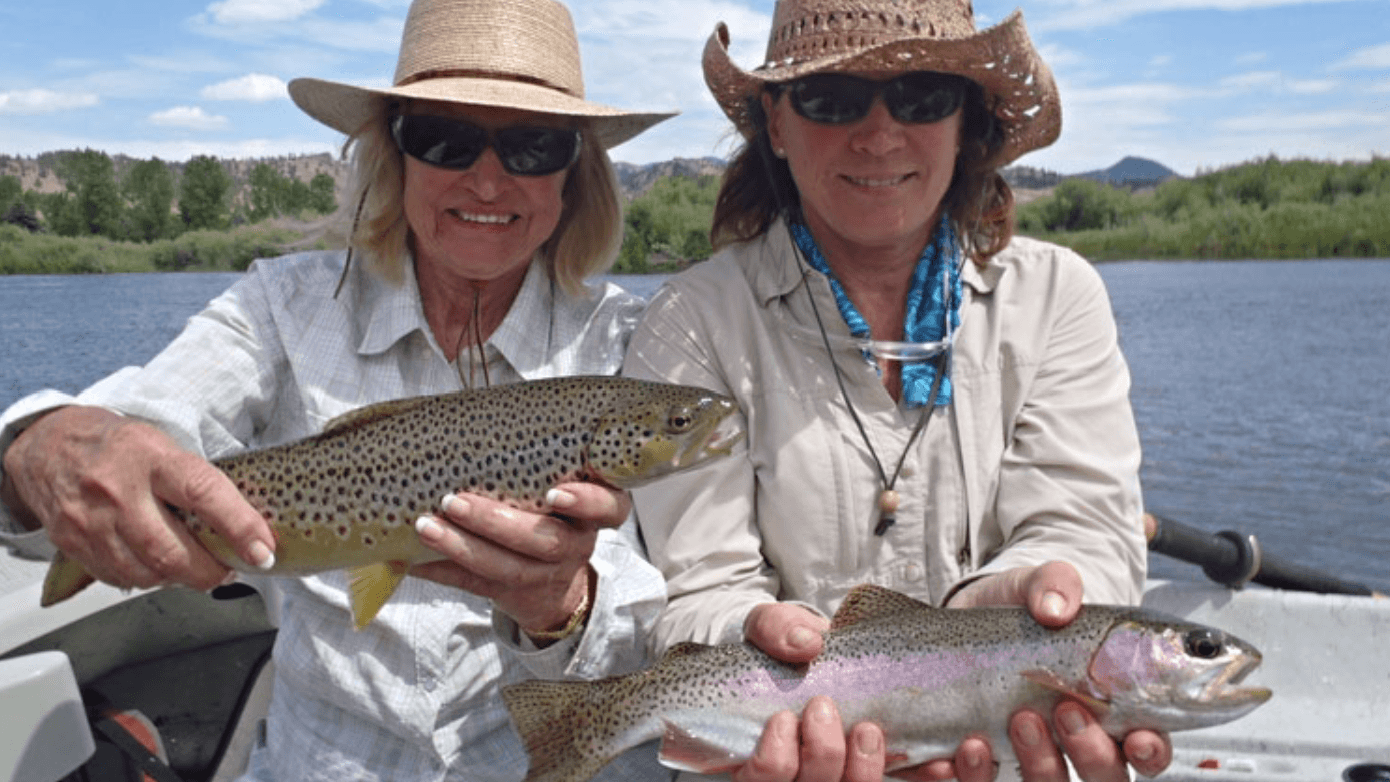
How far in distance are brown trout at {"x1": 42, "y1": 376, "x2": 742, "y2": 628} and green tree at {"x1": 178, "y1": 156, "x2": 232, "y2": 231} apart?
7982 centimetres

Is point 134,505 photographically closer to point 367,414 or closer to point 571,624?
point 367,414

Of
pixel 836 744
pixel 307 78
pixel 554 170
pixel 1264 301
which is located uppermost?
pixel 307 78

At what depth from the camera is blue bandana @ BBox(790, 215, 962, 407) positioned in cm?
326

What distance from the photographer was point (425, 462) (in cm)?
247

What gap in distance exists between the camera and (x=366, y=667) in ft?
10.0

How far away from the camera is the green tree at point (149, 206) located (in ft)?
247

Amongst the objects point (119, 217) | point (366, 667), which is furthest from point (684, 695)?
point (119, 217)

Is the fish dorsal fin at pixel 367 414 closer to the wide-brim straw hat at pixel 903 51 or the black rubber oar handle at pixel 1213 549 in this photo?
the wide-brim straw hat at pixel 903 51

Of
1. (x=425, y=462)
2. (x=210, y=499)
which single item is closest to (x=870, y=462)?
(x=425, y=462)

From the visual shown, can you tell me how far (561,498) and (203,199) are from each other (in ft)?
269

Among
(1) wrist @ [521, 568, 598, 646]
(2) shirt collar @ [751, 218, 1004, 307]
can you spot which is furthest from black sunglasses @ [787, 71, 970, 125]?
(1) wrist @ [521, 568, 598, 646]

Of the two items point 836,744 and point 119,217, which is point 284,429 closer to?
point 836,744

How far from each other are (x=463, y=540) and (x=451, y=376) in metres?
1.01

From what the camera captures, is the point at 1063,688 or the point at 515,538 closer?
the point at 515,538
